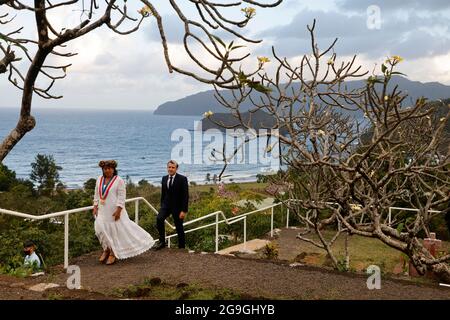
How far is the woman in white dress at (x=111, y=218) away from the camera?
8133 millimetres

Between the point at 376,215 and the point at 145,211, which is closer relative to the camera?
the point at 376,215

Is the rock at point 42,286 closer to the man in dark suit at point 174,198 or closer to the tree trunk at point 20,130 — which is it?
the tree trunk at point 20,130

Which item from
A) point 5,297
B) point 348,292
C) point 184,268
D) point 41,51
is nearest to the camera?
point 41,51

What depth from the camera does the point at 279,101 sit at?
8406mm

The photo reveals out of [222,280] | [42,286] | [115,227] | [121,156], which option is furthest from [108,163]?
[121,156]

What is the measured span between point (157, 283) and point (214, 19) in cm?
424

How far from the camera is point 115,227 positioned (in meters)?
8.20

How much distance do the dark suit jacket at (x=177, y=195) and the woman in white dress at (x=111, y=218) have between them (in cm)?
117

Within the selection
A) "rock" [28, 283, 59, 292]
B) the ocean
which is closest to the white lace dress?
"rock" [28, 283, 59, 292]

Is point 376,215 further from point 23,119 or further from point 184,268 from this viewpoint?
point 23,119

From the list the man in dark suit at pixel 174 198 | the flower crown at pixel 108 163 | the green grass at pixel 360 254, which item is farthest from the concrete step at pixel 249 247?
the flower crown at pixel 108 163

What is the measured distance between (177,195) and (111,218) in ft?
4.72

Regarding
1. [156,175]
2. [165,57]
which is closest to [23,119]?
[165,57]

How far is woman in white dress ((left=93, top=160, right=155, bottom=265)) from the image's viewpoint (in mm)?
8133
